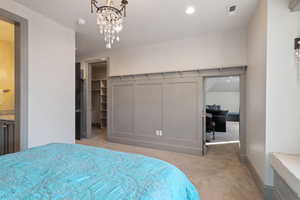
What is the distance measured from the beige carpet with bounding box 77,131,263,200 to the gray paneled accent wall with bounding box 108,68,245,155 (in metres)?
0.31

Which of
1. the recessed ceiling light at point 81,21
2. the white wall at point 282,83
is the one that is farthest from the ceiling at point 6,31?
the white wall at point 282,83

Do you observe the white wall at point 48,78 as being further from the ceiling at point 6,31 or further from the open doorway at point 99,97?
the open doorway at point 99,97

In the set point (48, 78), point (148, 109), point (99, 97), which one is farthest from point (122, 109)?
point (99, 97)

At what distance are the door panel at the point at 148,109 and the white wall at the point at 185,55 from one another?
499 millimetres

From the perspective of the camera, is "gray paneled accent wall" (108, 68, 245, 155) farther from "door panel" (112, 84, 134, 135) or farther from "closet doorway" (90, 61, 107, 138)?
"closet doorway" (90, 61, 107, 138)

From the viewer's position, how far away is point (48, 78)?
2.78m

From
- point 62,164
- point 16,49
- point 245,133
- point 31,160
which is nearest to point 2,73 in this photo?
point 16,49

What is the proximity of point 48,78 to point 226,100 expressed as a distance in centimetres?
925

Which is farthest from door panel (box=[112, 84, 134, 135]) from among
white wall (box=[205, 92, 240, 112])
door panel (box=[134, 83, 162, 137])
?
white wall (box=[205, 92, 240, 112])

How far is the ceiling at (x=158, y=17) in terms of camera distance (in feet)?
7.69

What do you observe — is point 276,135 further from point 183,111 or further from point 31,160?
point 31,160

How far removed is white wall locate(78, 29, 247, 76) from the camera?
3232 mm

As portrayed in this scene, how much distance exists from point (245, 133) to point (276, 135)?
1.36 metres

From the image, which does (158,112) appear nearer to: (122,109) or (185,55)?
(122,109)
